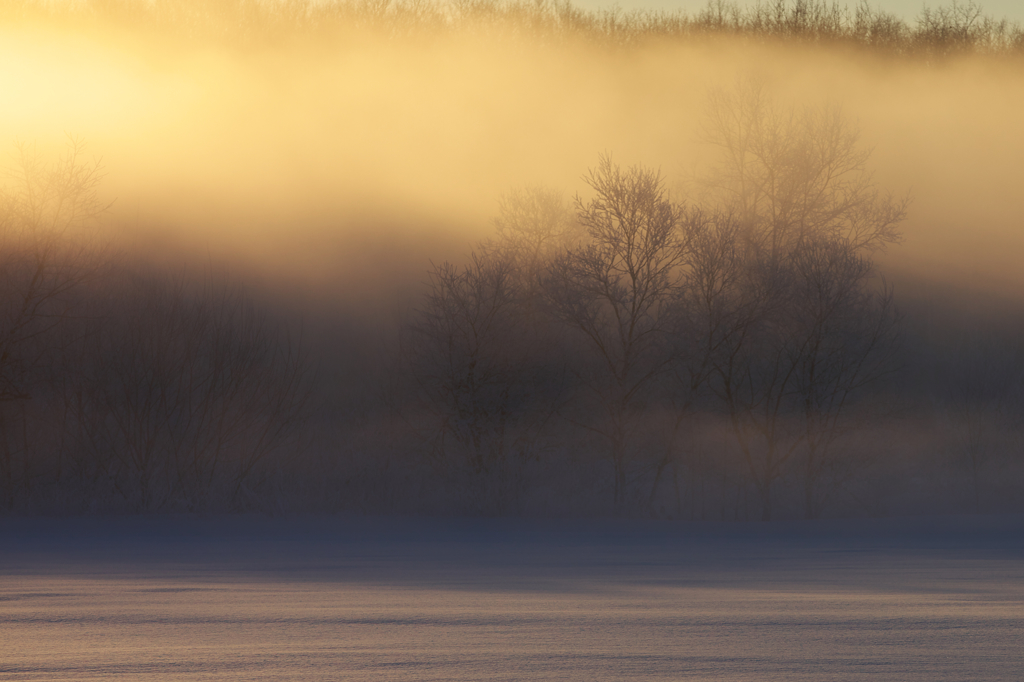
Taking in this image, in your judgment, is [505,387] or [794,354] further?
[505,387]

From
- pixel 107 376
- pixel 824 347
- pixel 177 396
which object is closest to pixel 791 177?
pixel 824 347

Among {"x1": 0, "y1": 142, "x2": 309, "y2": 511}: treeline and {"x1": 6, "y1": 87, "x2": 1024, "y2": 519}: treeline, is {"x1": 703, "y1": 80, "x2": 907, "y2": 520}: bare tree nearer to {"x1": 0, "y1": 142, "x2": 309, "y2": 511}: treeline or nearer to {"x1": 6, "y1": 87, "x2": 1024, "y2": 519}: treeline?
{"x1": 6, "y1": 87, "x2": 1024, "y2": 519}: treeline

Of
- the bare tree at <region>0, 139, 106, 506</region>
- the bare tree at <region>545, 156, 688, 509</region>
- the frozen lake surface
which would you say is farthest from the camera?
the bare tree at <region>545, 156, 688, 509</region>

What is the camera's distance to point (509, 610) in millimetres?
8242

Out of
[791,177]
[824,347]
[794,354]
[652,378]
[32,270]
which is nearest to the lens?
[32,270]

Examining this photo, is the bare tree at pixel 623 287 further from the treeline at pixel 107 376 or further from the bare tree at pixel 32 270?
the bare tree at pixel 32 270

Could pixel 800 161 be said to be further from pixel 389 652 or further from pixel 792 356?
pixel 389 652

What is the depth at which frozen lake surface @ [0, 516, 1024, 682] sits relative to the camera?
235 inches

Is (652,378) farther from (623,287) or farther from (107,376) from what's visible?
(107,376)

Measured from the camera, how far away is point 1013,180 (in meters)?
47.1

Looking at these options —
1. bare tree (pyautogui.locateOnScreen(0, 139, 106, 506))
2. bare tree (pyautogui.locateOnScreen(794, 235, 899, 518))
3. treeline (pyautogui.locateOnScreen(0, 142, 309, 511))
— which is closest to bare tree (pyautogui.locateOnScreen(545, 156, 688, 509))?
bare tree (pyautogui.locateOnScreen(794, 235, 899, 518))

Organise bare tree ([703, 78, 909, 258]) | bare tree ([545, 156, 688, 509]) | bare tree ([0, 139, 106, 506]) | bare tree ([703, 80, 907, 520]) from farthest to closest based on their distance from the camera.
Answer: bare tree ([703, 78, 909, 258]) < bare tree ([545, 156, 688, 509]) < bare tree ([703, 80, 907, 520]) < bare tree ([0, 139, 106, 506])

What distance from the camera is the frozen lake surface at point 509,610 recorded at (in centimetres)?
598

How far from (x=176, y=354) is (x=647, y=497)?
10.6 metres
